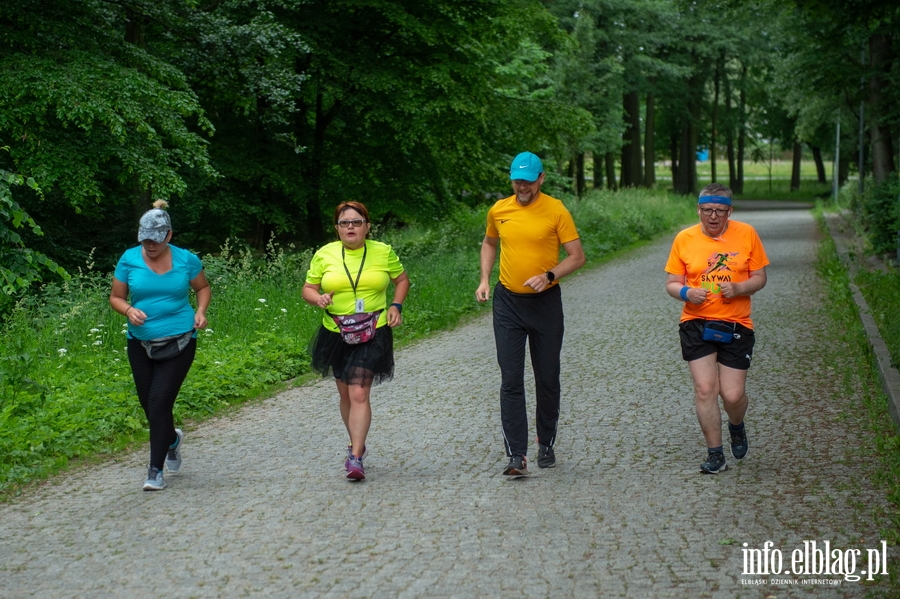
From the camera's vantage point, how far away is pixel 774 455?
7176 mm

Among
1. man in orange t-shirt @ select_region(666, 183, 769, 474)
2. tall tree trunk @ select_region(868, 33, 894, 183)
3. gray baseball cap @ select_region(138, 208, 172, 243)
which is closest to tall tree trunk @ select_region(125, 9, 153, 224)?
gray baseball cap @ select_region(138, 208, 172, 243)

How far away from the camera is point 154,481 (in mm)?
6586

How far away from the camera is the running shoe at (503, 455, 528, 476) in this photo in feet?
21.9

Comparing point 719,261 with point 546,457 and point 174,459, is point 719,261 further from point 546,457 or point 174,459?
point 174,459

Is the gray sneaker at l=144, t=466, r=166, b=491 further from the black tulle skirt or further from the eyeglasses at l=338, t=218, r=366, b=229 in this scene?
the eyeglasses at l=338, t=218, r=366, b=229

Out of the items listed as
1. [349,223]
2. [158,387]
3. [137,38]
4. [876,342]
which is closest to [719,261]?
[349,223]

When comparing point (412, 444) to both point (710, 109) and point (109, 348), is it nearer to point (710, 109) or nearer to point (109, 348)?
point (109, 348)

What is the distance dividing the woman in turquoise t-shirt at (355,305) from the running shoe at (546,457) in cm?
107

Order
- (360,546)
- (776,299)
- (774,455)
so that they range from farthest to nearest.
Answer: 1. (776,299)
2. (774,455)
3. (360,546)

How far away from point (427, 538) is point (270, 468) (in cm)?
188

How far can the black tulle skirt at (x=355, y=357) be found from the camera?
6824 mm

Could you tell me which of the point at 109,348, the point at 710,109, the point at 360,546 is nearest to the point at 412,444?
the point at 360,546

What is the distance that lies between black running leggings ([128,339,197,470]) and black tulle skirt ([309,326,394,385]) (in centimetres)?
81

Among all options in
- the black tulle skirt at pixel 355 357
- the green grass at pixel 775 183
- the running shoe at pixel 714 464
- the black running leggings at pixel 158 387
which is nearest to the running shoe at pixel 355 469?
the black tulle skirt at pixel 355 357
